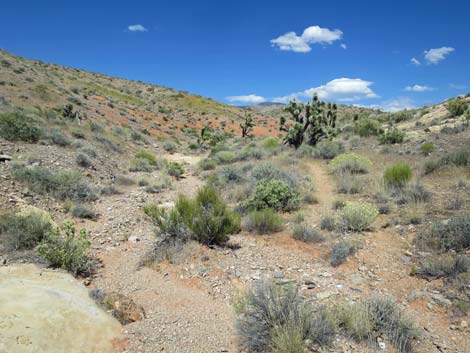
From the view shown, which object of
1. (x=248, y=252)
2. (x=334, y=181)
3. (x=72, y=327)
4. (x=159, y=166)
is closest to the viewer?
(x=72, y=327)

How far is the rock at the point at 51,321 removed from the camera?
3166 mm

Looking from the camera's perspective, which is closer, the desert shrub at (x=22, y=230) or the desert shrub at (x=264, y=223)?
the desert shrub at (x=22, y=230)

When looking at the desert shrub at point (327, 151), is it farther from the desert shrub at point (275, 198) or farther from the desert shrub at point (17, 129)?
the desert shrub at point (17, 129)

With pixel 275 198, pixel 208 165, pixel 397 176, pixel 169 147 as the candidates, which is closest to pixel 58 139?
pixel 208 165

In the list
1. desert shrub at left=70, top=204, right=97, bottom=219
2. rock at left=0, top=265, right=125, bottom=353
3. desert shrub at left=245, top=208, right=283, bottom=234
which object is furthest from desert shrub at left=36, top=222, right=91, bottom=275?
desert shrub at left=245, top=208, right=283, bottom=234

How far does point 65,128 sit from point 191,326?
15.6 m

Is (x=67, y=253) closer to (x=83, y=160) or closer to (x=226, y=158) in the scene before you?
(x=83, y=160)

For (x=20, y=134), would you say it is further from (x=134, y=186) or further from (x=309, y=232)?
(x=309, y=232)

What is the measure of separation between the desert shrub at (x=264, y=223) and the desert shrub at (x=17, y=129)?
1004 centimetres

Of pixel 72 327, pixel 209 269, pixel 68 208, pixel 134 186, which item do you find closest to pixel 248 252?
pixel 209 269

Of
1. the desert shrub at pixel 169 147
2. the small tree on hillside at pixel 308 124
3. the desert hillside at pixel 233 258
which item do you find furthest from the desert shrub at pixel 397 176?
the desert shrub at pixel 169 147

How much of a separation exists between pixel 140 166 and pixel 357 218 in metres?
10.7

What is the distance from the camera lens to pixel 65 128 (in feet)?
53.2

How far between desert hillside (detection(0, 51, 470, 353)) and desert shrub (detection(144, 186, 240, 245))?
0.03 m
